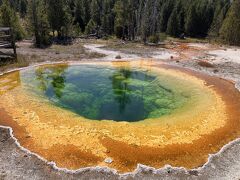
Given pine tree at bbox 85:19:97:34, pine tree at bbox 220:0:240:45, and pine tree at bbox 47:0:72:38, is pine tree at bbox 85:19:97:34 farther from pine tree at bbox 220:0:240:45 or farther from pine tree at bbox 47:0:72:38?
pine tree at bbox 220:0:240:45

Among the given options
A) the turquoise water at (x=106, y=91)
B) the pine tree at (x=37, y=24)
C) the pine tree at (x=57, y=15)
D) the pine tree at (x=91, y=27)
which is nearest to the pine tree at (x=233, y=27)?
the pine tree at (x=91, y=27)

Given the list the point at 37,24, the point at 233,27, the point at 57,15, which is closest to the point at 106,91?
the point at 37,24

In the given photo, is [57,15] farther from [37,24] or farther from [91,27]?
[91,27]

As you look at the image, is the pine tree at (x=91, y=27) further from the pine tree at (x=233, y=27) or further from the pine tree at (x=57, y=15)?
the pine tree at (x=233, y=27)

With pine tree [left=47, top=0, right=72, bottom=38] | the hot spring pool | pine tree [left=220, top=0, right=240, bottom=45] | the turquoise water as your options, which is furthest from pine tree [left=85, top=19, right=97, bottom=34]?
the hot spring pool

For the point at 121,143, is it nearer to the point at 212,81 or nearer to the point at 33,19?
the point at 212,81

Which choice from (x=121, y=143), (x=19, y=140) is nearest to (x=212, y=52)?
(x=121, y=143)
